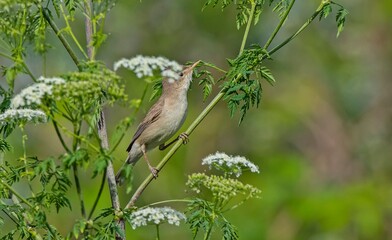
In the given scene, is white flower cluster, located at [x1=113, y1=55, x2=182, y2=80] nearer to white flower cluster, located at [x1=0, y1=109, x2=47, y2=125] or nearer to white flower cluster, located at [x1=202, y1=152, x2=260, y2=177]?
white flower cluster, located at [x1=0, y1=109, x2=47, y2=125]

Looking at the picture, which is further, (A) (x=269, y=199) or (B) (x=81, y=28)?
(B) (x=81, y=28)

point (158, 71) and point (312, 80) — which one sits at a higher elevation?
point (312, 80)

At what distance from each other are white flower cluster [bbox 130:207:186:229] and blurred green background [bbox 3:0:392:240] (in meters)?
7.22

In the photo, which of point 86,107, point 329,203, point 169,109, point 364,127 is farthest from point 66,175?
point 364,127

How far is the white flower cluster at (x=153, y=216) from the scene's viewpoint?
3568 millimetres

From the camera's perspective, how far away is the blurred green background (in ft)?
37.1

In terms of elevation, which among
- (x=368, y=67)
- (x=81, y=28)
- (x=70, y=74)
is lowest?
(x=70, y=74)

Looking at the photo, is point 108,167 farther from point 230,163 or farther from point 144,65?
point 144,65

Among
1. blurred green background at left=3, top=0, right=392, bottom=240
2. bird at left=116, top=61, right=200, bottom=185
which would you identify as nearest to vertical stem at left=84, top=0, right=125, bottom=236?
bird at left=116, top=61, right=200, bottom=185

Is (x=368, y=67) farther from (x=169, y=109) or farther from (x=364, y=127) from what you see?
(x=169, y=109)

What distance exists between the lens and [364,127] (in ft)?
46.1

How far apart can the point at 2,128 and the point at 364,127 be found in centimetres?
1051

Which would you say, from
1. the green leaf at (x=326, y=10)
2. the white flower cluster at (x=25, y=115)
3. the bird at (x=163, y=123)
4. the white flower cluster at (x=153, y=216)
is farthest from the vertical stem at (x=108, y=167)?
the bird at (x=163, y=123)

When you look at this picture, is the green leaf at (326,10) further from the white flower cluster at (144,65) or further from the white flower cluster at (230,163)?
the white flower cluster at (144,65)
